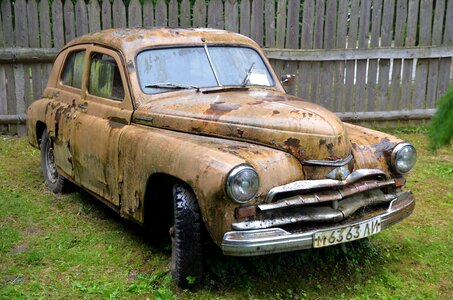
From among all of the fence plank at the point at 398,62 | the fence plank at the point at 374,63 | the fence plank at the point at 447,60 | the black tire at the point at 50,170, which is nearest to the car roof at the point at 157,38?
the black tire at the point at 50,170

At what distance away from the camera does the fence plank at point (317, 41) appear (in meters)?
8.96

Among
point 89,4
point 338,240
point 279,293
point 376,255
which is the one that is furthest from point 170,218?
point 89,4

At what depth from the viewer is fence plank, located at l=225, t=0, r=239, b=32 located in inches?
348

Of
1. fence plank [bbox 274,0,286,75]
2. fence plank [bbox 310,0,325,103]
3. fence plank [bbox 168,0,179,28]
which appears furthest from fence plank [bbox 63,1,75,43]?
fence plank [bbox 310,0,325,103]

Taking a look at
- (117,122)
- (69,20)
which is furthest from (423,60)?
(117,122)

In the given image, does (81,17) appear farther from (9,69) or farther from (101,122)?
(101,122)

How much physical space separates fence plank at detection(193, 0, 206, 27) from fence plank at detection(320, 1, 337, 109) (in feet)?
6.56

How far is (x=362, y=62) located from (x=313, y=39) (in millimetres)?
916

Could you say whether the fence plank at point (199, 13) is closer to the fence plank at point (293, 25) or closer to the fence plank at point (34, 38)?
the fence plank at point (293, 25)

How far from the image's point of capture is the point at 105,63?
5.33 m

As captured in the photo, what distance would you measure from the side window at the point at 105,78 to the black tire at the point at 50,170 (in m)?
1.27

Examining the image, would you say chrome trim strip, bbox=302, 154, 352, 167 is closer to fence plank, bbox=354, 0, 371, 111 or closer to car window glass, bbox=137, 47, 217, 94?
car window glass, bbox=137, 47, 217, 94

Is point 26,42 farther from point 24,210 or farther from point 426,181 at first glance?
point 426,181

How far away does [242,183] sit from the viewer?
352 cm
